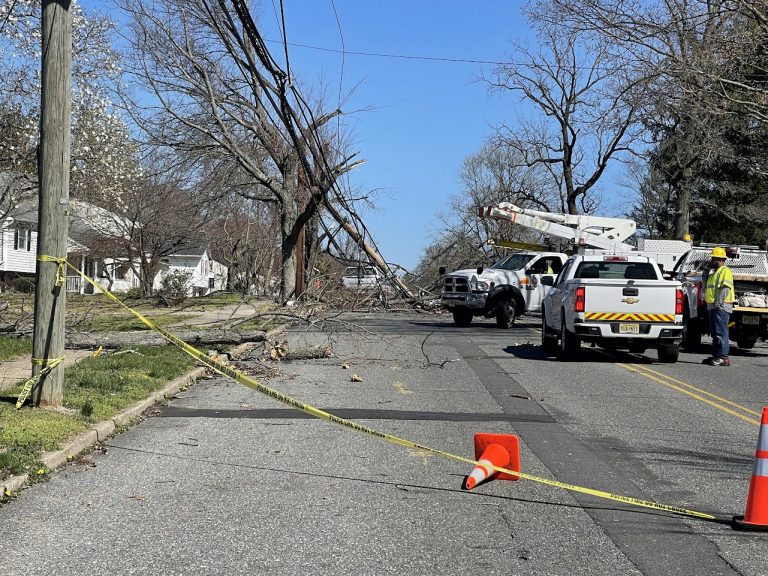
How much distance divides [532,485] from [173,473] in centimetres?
281

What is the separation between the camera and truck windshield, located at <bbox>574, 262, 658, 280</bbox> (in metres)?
16.6

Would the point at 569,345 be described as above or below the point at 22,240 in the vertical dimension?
below

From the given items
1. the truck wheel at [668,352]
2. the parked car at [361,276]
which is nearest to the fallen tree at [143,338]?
the parked car at [361,276]

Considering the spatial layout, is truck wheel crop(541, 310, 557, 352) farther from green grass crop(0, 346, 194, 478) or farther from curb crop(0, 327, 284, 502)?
curb crop(0, 327, 284, 502)

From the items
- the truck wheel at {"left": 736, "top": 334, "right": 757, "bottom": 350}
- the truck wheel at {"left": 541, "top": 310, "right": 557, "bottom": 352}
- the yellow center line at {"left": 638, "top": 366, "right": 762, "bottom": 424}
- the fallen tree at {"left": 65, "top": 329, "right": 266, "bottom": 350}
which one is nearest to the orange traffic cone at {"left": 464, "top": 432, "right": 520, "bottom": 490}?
the yellow center line at {"left": 638, "top": 366, "right": 762, "bottom": 424}

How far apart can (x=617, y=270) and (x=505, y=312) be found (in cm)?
772

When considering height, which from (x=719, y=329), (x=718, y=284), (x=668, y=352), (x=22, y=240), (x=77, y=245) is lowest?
(x=668, y=352)

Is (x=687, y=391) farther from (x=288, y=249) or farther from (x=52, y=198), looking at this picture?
(x=288, y=249)

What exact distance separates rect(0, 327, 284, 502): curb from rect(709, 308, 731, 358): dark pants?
9.55 metres

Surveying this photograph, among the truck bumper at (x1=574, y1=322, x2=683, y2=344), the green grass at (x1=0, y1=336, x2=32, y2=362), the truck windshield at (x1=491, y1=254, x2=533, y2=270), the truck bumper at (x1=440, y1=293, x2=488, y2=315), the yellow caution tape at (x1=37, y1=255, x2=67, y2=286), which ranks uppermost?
the truck windshield at (x1=491, y1=254, x2=533, y2=270)

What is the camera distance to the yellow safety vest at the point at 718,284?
15461 millimetres

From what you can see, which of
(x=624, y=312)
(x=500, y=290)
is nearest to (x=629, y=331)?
(x=624, y=312)

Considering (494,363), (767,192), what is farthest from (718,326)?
(767,192)

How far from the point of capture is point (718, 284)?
15523 mm
